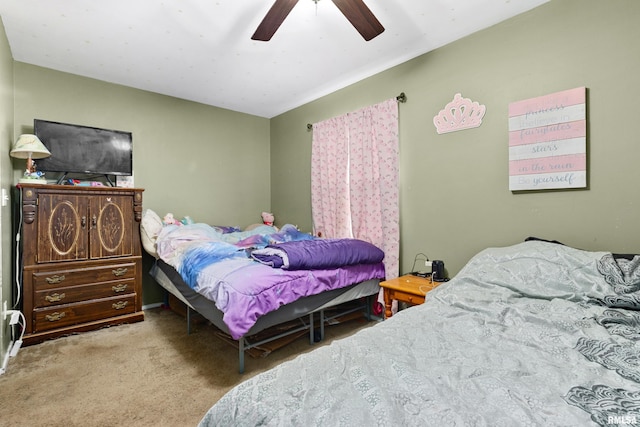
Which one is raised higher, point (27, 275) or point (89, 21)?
point (89, 21)

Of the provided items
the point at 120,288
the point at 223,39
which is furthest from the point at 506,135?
the point at 120,288

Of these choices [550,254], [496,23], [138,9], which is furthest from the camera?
[496,23]

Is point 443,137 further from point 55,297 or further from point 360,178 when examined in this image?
point 55,297

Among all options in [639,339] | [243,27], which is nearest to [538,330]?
[639,339]

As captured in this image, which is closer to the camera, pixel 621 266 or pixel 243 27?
pixel 621 266

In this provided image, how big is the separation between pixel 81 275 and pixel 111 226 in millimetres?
504

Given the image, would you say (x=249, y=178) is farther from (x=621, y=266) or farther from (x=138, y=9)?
(x=621, y=266)

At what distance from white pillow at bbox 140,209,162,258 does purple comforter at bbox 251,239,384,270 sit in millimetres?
1400

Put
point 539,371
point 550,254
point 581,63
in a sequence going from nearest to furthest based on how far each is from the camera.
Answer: point 539,371
point 550,254
point 581,63

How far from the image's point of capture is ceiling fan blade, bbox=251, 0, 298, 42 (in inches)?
68.6

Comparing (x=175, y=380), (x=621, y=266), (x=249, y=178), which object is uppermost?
(x=249, y=178)

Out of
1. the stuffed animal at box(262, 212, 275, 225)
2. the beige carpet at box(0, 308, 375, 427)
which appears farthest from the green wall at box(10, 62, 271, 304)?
the beige carpet at box(0, 308, 375, 427)

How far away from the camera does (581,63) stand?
197 cm

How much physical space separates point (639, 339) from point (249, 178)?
4133 millimetres
